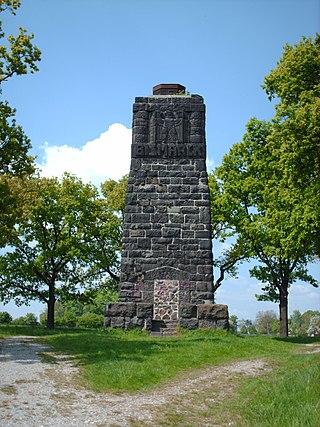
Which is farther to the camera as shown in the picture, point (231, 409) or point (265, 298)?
point (265, 298)

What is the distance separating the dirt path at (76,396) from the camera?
6.11 m

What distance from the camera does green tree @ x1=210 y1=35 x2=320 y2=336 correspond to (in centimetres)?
1678

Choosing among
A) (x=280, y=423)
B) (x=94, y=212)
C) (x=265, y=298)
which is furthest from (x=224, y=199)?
(x=280, y=423)

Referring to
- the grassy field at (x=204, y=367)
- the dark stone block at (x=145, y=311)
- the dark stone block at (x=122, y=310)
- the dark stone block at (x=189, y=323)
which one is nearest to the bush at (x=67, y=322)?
the dark stone block at (x=122, y=310)

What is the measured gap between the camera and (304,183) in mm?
17562

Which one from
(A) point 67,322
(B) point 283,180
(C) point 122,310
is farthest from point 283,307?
(A) point 67,322

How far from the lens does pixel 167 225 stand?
1705cm

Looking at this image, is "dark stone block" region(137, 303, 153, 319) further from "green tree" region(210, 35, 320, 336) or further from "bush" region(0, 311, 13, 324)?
"bush" region(0, 311, 13, 324)

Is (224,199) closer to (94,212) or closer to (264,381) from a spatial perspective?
(94,212)

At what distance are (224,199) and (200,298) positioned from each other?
11531 millimetres

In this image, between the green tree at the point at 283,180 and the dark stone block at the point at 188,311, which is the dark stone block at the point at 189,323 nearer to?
the dark stone block at the point at 188,311

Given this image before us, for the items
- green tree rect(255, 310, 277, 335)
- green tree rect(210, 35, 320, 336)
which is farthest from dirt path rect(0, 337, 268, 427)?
green tree rect(255, 310, 277, 335)

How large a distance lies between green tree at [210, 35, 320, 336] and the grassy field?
6138 millimetres

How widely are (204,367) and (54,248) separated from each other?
20.7 metres
